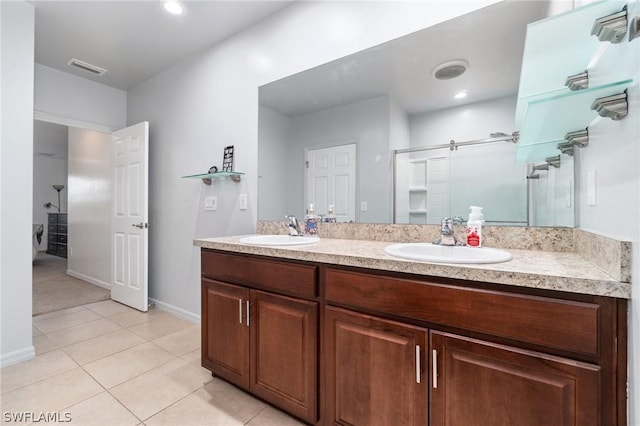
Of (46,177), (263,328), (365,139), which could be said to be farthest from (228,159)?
(46,177)

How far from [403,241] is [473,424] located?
34.5 inches

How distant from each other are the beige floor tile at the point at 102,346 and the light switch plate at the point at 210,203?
1.20m

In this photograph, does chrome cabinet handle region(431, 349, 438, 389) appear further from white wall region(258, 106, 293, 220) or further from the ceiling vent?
the ceiling vent

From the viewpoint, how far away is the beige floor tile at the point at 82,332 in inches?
90.5

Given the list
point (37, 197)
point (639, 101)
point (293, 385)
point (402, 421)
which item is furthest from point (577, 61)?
point (37, 197)

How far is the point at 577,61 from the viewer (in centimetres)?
89

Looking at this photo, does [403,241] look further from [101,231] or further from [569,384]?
[101,231]

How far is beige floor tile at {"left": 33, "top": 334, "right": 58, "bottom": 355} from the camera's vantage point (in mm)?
2133

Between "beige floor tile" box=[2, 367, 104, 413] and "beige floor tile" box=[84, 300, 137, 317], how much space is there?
1230 mm

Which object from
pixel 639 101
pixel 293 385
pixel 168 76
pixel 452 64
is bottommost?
pixel 293 385

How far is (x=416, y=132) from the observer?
62.3 inches

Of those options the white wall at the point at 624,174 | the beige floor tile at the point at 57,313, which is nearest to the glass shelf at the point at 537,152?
the white wall at the point at 624,174

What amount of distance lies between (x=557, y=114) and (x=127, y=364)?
2.68 m

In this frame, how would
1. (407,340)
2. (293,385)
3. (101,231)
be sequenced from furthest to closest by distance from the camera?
1. (101,231)
2. (293,385)
3. (407,340)
